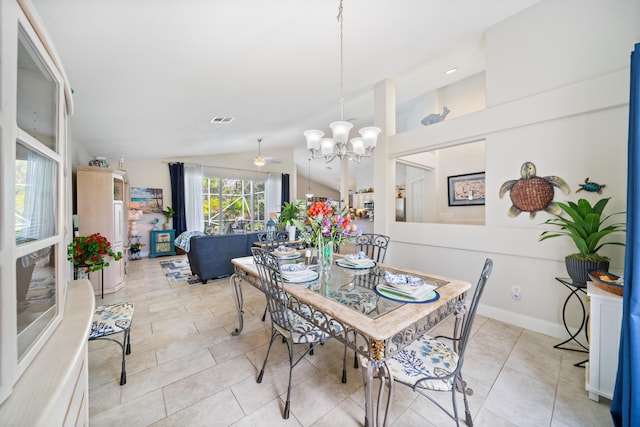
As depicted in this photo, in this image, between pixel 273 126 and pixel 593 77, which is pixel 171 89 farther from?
pixel 593 77

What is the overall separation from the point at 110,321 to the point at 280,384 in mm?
1362

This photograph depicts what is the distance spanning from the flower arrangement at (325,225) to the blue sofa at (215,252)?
103 inches

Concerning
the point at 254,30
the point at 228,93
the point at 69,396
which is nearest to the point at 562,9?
the point at 254,30

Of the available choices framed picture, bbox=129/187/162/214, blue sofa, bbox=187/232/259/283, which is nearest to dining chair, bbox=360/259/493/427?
blue sofa, bbox=187/232/259/283

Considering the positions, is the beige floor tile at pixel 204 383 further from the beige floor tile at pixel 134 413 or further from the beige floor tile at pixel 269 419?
the beige floor tile at pixel 269 419

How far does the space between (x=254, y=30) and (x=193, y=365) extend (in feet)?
9.35

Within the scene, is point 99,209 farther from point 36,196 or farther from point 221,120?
point 36,196

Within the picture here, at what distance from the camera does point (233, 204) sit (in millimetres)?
7973

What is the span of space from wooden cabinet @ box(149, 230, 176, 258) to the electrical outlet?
23.4 ft

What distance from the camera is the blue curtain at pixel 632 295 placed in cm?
118

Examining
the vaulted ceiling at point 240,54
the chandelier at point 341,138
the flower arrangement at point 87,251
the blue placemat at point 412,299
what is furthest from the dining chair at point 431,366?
the flower arrangement at point 87,251

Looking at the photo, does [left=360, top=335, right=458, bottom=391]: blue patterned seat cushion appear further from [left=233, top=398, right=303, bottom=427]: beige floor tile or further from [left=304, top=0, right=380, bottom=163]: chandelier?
[left=304, top=0, right=380, bottom=163]: chandelier

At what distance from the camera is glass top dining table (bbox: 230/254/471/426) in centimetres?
111

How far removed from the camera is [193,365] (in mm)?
1929
